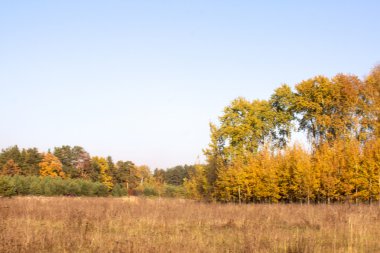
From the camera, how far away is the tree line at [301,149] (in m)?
28.2

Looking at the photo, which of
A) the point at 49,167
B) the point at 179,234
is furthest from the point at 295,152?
the point at 49,167

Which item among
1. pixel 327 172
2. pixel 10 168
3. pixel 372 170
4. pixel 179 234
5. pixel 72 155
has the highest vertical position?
pixel 72 155

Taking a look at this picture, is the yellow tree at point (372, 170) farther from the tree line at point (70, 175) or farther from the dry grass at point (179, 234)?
the tree line at point (70, 175)

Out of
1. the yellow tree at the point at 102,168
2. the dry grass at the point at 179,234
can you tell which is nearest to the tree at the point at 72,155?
the yellow tree at the point at 102,168

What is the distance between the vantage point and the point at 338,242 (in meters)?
9.88

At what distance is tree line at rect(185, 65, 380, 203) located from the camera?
28203 millimetres

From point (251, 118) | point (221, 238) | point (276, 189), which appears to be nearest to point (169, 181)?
point (251, 118)

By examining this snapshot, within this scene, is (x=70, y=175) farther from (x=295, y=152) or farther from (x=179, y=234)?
(x=179, y=234)

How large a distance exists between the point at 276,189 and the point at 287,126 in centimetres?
1580

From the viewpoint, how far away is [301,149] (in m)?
29.6

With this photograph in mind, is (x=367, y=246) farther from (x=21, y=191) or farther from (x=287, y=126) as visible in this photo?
(x=21, y=191)

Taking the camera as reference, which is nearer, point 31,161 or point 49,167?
point 49,167

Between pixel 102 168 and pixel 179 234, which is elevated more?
pixel 102 168

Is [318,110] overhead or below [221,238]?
overhead
